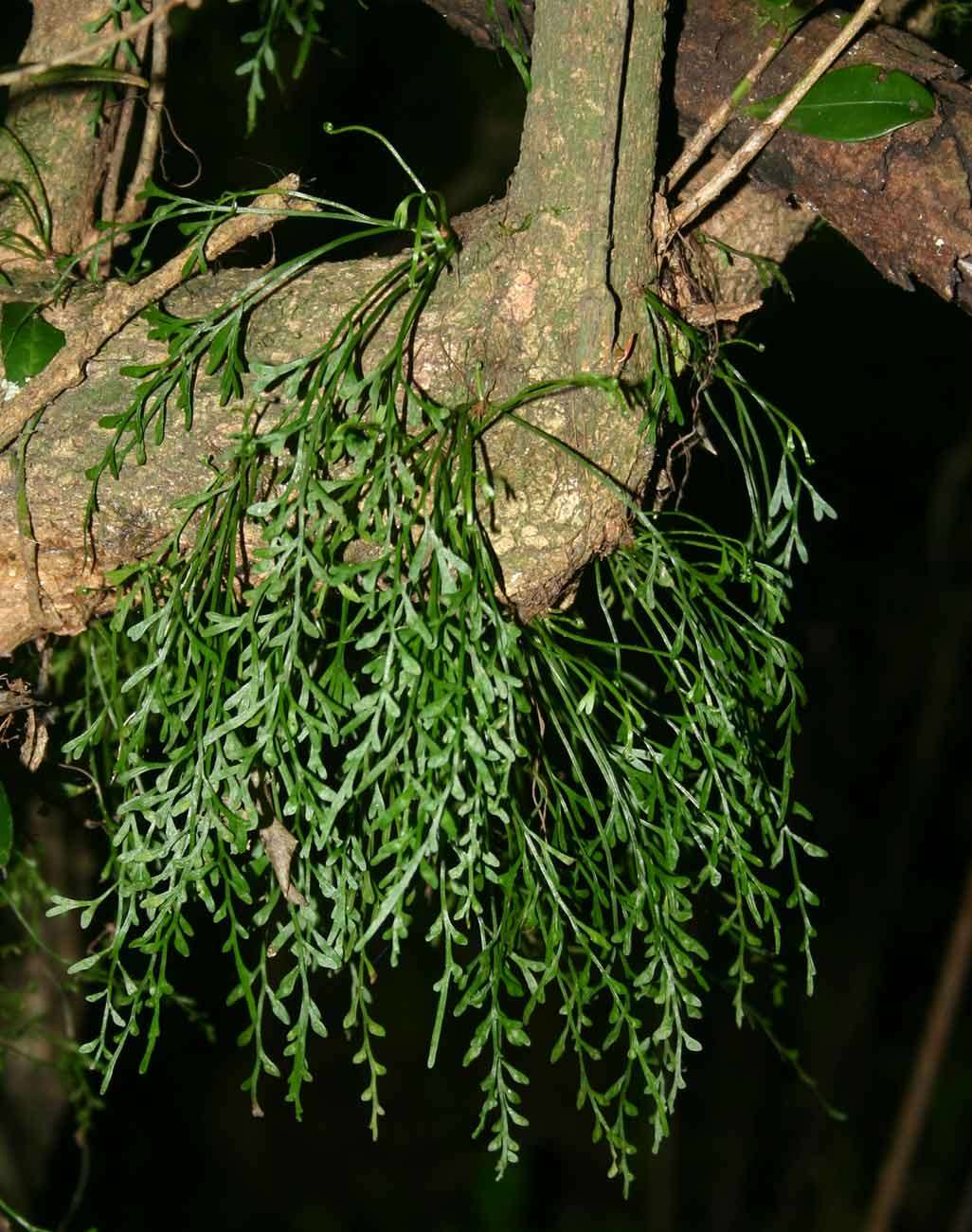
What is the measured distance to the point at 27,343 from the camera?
85 centimetres

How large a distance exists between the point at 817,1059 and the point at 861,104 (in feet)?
8.31

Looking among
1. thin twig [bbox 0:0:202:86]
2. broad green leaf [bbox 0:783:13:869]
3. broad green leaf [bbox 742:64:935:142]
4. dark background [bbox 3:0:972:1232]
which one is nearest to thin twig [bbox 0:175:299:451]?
thin twig [bbox 0:0:202:86]

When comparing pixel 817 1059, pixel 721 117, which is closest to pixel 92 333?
pixel 721 117

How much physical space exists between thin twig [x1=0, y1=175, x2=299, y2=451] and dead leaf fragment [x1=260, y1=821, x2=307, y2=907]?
0.32 meters

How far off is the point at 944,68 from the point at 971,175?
0.10 metres

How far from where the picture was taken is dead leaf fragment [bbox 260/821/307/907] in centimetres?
78

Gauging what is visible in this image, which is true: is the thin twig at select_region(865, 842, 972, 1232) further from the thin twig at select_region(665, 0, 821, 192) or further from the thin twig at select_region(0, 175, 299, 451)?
the thin twig at select_region(0, 175, 299, 451)

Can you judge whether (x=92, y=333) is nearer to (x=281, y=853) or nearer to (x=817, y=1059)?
(x=281, y=853)

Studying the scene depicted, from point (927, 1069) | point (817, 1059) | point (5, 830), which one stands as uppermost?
point (5, 830)

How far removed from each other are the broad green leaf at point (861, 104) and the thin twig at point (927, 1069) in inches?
78.1

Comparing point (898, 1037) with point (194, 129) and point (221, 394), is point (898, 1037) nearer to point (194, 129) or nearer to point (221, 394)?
point (194, 129)

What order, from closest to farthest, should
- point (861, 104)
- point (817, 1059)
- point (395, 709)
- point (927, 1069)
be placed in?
1. point (395, 709)
2. point (861, 104)
3. point (927, 1069)
4. point (817, 1059)

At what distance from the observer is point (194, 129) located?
1747 millimetres

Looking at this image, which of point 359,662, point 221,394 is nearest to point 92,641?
point 359,662
